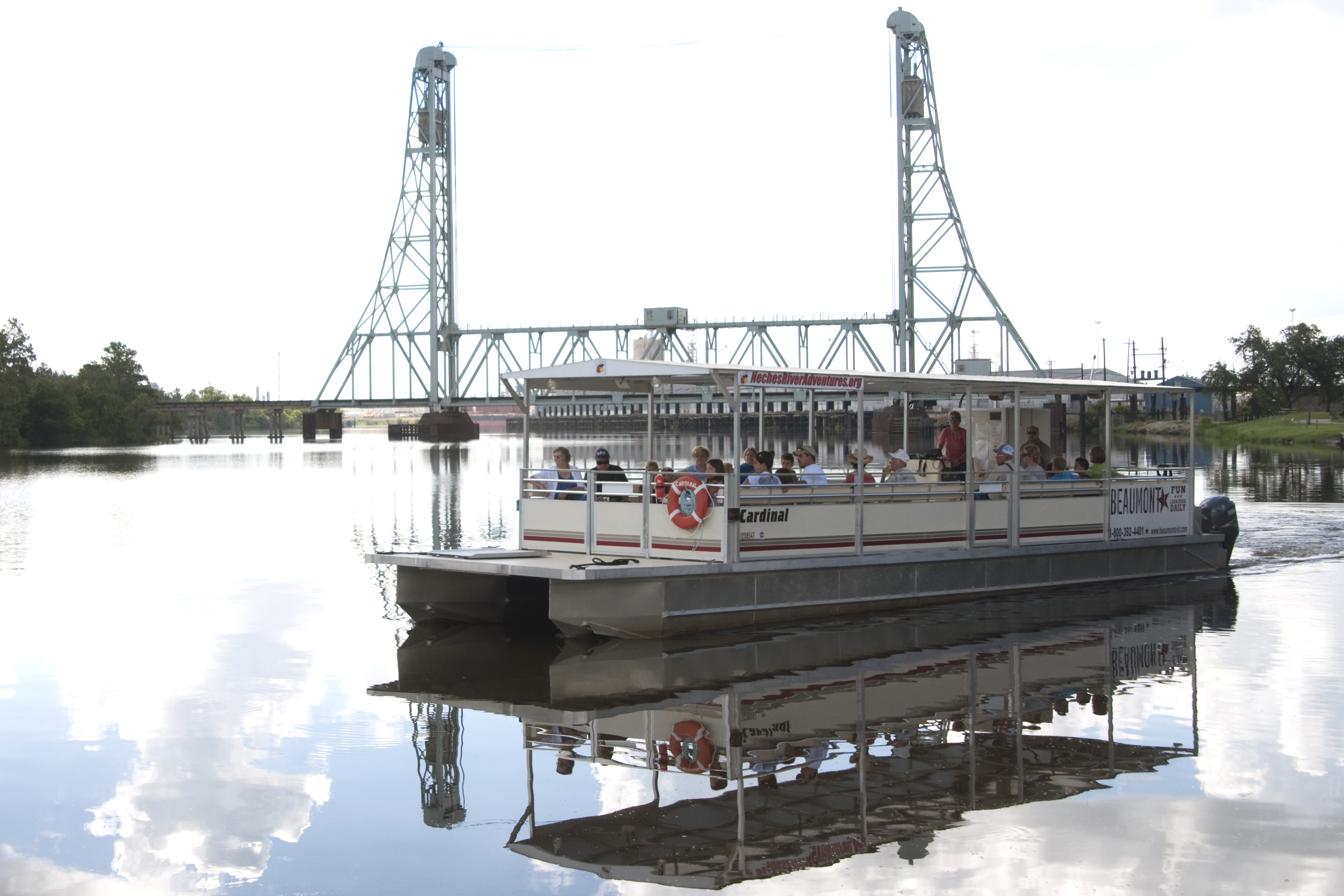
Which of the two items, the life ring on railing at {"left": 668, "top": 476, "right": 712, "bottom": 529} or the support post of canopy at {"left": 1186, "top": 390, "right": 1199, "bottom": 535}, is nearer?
the life ring on railing at {"left": 668, "top": 476, "right": 712, "bottom": 529}

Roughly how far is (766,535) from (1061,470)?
4905 mm

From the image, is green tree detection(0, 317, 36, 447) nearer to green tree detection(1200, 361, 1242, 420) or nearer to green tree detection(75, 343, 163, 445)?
green tree detection(75, 343, 163, 445)

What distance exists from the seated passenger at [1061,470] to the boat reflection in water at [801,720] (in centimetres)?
192

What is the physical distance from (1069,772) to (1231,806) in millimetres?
921

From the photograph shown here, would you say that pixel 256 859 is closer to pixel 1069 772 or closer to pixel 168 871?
pixel 168 871

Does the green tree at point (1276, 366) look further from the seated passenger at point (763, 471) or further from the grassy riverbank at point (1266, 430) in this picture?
the seated passenger at point (763, 471)

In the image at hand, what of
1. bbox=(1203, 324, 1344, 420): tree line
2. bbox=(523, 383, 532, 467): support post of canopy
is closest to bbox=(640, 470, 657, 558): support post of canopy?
bbox=(523, 383, 532, 467): support post of canopy

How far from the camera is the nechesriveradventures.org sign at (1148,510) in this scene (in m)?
15.5

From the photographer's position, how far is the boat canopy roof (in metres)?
12.0

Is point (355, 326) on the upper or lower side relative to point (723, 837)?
upper

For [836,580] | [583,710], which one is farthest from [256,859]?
[836,580]

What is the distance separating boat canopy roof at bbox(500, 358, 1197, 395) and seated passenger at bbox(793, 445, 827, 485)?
0.75 m

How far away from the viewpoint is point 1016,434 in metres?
14.8

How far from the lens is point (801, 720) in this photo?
884cm
